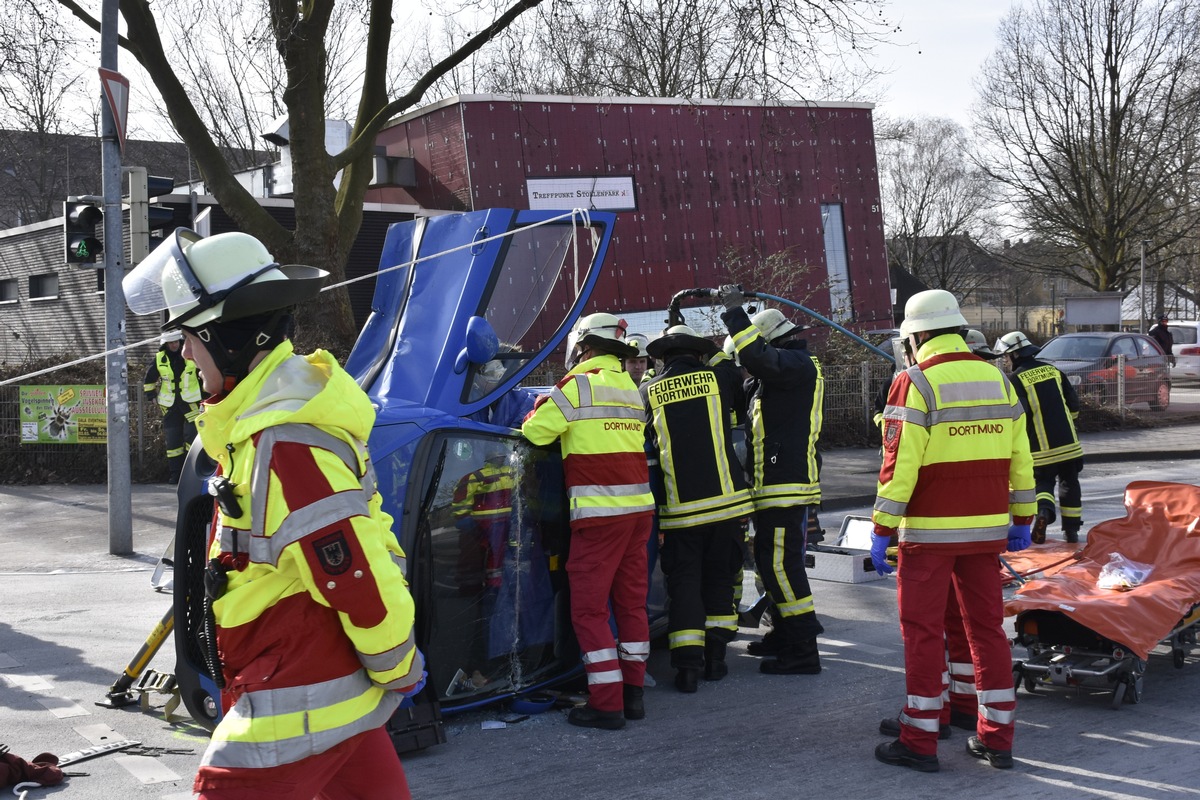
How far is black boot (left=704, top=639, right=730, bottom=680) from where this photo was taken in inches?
236

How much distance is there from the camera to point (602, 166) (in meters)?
22.2

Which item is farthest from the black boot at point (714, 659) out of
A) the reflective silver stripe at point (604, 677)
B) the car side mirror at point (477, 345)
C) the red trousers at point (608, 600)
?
the car side mirror at point (477, 345)

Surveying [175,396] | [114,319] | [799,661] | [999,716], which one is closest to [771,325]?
[799,661]

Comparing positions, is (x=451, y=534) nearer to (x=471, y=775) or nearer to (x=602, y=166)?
(x=471, y=775)

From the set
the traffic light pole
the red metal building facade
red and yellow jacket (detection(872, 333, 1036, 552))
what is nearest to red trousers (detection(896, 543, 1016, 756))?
red and yellow jacket (detection(872, 333, 1036, 552))

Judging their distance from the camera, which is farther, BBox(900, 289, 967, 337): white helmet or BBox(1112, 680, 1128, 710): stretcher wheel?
BBox(1112, 680, 1128, 710): stretcher wheel

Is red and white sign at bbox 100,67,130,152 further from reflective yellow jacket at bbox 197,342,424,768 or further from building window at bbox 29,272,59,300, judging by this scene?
building window at bbox 29,272,59,300

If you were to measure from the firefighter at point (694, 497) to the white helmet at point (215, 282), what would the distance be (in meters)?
3.21

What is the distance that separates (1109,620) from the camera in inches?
212

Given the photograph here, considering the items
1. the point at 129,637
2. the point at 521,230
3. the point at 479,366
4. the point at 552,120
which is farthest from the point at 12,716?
the point at 552,120

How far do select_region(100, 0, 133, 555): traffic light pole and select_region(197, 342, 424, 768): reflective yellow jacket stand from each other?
7642mm

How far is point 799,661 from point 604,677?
142cm

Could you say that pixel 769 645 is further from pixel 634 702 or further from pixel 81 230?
pixel 81 230

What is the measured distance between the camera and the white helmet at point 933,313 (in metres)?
4.93
